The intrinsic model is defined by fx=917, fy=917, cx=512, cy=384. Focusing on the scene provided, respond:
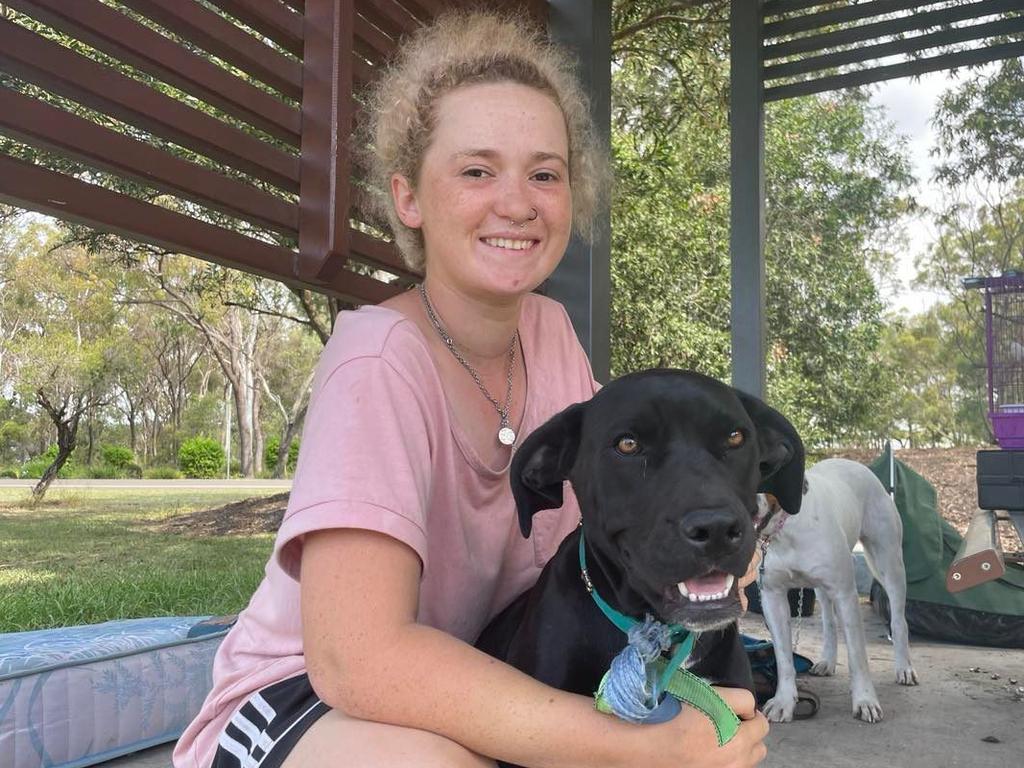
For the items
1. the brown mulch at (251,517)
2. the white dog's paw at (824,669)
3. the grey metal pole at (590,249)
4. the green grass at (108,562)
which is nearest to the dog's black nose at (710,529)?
the grey metal pole at (590,249)

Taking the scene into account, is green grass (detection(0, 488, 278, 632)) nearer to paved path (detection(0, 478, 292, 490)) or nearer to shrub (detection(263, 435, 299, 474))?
paved path (detection(0, 478, 292, 490))

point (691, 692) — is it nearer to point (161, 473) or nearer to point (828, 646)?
point (828, 646)

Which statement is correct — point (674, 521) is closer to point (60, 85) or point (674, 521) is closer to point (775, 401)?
point (60, 85)

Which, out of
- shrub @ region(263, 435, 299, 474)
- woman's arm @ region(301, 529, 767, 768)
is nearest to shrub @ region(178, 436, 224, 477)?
shrub @ region(263, 435, 299, 474)

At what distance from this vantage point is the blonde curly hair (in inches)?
62.8

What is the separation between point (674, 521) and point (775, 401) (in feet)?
41.1

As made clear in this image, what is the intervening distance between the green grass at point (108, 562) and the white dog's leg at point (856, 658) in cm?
330

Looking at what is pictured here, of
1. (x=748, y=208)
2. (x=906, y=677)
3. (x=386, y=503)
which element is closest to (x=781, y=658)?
(x=906, y=677)

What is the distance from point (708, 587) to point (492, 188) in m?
0.72

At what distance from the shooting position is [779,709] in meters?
3.15

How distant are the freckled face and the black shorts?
699mm

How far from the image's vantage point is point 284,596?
4.43ft

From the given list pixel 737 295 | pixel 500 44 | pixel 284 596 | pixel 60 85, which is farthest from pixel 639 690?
pixel 737 295

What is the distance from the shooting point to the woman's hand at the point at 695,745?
118 centimetres
